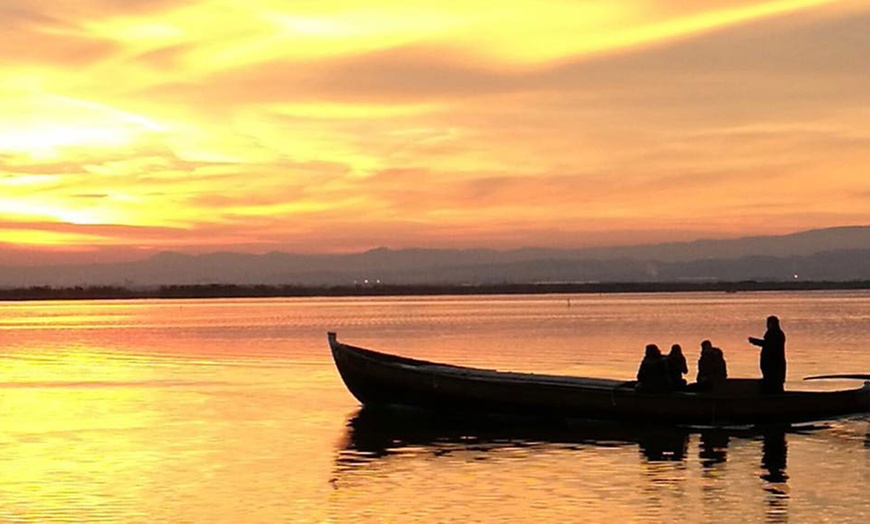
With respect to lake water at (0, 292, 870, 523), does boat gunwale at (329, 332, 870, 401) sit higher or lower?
higher

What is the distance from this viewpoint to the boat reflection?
85.0ft

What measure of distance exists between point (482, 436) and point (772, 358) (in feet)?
22.2

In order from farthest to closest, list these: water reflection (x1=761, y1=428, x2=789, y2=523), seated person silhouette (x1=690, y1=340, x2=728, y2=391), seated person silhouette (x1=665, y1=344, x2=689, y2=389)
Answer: seated person silhouette (x1=690, y1=340, x2=728, y2=391) → seated person silhouette (x1=665, y1=344, x2=689, y2=389) → water reflection (x1=761, y1=428, x2=789, y2=523)

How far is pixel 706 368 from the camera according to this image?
29641 millimetres

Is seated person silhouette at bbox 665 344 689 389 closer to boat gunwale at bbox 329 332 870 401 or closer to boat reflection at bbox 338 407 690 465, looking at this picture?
boat gunwale at bbox 329 332 870 401

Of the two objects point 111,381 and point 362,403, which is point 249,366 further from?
point 362,403

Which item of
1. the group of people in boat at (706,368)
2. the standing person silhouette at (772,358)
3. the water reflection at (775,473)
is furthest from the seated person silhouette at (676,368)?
the water reflection at (775,473)

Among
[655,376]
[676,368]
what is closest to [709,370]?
[676,368]

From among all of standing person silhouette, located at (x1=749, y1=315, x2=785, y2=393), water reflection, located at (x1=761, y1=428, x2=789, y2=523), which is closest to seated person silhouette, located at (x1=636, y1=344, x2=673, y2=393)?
standing person silhouette, located at (x1=749, y1=315, x2=785, y2=393)

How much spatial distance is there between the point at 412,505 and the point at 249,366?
1395 inches

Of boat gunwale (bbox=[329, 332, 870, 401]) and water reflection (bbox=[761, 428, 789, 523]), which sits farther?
boat gunwale (bbox=[329, 332, 870, 401])

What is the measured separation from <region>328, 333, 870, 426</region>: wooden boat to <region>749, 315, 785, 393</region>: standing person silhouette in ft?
1.59

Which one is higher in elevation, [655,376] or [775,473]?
[655,376]

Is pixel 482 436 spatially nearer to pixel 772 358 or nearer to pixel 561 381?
pixel 561 381
